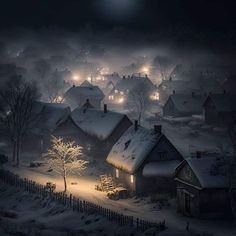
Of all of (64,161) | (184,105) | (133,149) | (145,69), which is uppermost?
(145,69)

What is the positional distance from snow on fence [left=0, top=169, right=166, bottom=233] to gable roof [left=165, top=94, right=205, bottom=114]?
178ft

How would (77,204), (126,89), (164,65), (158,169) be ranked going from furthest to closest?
(164,65)
(126,89)
(158,169)
(77,204)

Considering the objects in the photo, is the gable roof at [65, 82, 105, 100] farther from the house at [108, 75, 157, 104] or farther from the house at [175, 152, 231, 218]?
the house at [175, 152, 231, 218]

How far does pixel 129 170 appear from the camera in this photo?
45.9 m

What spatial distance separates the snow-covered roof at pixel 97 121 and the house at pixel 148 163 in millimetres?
13542

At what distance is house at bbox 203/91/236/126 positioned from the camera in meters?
80.6

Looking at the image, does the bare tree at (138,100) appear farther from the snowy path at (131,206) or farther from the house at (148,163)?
the house at (148,163)

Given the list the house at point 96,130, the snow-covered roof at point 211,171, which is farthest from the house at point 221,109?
the snow-covered roof at point 211,171

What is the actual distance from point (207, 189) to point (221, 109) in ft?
158

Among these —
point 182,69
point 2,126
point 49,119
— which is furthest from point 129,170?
point 182,69

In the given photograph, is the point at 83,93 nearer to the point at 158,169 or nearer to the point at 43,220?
the point at 158,169

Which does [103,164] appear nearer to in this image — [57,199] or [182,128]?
[57,199]

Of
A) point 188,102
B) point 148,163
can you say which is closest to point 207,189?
point 148,163

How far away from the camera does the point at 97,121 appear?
67.1 m
